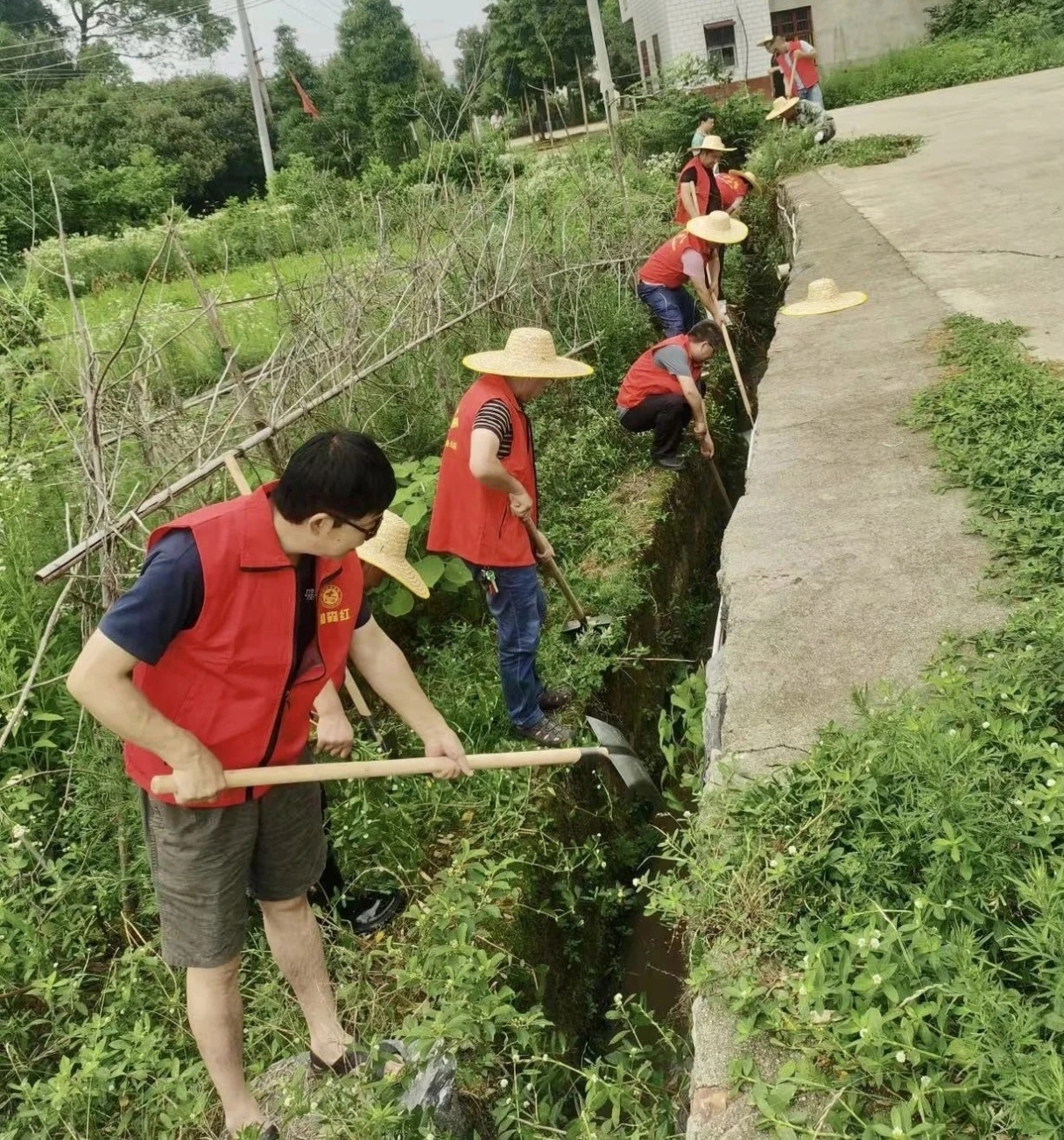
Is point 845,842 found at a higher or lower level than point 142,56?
lower

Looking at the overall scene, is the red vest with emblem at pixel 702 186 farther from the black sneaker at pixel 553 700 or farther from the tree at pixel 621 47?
the tree at pixel 621 47

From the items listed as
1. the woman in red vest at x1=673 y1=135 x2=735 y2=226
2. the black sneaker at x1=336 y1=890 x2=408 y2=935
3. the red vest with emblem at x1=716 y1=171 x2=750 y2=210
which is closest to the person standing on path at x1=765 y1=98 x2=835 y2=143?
the red vest with emblem at x1=716 y1=171 x2=750 y2=210

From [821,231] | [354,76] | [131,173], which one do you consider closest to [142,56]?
[354,76]

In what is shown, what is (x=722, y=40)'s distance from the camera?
2097 cm

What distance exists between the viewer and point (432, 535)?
356cm

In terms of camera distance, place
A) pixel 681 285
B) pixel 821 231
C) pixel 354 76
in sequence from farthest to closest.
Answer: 1. pixel 354 76
2. pixel 821 231
3. pixel 681 285

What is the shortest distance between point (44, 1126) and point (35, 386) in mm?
2796

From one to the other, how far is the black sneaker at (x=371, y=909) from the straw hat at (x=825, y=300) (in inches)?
174

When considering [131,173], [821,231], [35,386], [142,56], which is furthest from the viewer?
[142,56]

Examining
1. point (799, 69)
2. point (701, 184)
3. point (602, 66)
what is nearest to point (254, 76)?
point (602, 66)

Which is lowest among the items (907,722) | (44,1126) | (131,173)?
(44,1126)

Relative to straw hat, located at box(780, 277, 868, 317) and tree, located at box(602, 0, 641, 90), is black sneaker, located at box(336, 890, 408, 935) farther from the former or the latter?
tree, located at box(602, 0, 641, 90)

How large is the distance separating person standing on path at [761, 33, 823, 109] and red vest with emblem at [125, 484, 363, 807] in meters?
11.9

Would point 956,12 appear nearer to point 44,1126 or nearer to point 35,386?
point 35,386
